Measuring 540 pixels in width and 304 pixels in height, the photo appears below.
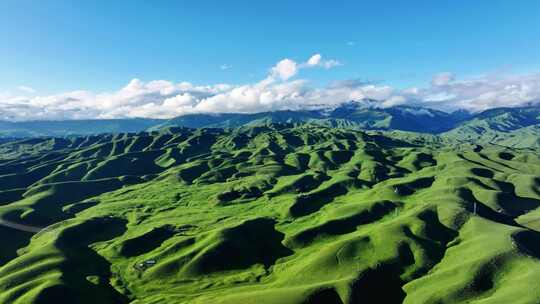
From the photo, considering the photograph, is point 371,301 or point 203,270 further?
point 203,270

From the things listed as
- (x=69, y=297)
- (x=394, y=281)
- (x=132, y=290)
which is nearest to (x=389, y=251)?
(x=394, y=281)

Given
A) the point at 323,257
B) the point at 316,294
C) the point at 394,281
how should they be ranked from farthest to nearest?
the point at 323,257
the point at 394,281
the point at 316,294

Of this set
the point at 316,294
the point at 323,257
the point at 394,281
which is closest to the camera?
the point at 316,294

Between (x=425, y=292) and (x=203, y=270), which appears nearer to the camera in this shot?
(x=425, y=292)

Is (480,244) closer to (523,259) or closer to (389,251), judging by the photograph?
(523,259)

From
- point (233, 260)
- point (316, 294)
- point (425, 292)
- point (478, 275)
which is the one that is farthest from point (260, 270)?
point (478, 275)

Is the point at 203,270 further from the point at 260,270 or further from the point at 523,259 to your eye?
the point at 523,259

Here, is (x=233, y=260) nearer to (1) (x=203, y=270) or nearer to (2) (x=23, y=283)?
(1) (x=203, y=270)
